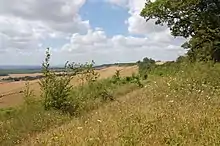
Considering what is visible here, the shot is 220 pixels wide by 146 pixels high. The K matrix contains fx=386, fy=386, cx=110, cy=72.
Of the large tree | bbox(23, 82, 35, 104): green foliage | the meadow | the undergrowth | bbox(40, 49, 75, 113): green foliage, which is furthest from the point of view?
the large tree

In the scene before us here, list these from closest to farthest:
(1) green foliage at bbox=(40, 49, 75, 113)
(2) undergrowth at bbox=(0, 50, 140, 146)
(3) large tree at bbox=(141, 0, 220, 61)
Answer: (2) undergrowth at bbox=(0, 50, 140, 146) < (1) green foliage at bbox=(40, 49, 75, 113) < (3) large tree at bbox=(141, 0, 220, 61)

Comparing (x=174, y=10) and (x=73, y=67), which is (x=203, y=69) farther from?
(x=174, y=10)

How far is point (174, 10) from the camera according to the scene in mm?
31312

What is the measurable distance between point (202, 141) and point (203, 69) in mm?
11214

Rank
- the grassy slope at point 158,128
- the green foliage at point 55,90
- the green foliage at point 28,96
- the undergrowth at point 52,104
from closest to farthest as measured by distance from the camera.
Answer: the grassy slope at point 158,128 < the undergrowth at point 52,104 < the green foliage at point 55,90 < the green foliage at point 28,96

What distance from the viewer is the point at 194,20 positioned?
31.3m

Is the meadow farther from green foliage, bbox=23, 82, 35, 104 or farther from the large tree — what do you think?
the large tree

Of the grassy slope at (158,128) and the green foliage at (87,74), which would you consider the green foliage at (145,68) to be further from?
the grassy slope at (158,128)

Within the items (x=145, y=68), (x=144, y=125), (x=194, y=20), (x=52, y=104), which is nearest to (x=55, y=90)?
(x=52, y=104)

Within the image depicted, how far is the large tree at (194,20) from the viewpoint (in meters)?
30.1

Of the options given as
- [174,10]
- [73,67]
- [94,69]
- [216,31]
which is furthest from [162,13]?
[73,67]

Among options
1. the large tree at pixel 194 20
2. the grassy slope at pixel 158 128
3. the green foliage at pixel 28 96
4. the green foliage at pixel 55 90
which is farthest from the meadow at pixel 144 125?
the large tree at pixel 194 20

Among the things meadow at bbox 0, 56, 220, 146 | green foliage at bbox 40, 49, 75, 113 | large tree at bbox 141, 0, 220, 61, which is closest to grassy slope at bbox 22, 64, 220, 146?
meadow at bbox 0, 56, 220, 146

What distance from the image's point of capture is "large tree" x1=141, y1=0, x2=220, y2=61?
3006 centimetres
